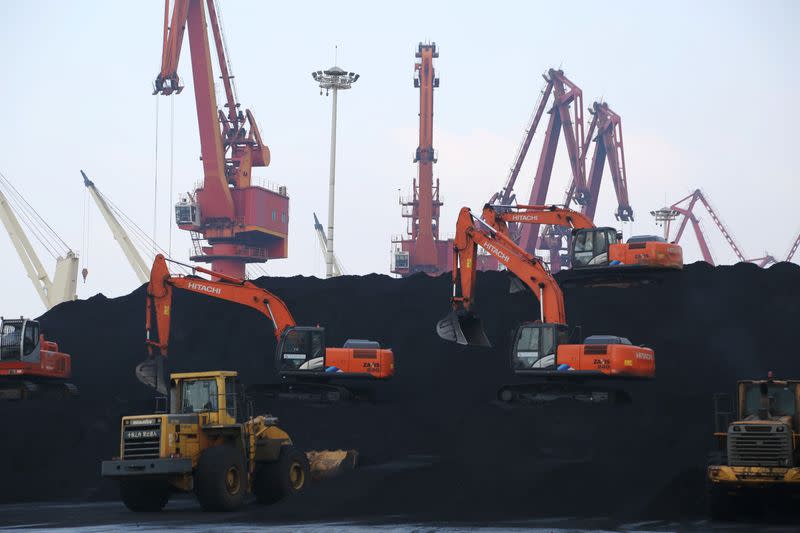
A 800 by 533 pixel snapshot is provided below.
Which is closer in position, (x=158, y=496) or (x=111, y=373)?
(x=158, y=496)

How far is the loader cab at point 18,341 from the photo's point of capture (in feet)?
145

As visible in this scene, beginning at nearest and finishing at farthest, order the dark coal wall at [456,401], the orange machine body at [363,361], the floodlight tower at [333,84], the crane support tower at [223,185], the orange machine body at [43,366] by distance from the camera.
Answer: the dark coal wall at [456,401] → the orange machine body at [363,361] → the orange machine body at [43,366] → the floodlight tower at [333,84] → the crane support tower at [223,185]

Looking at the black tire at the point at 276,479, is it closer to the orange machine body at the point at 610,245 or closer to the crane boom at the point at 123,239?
the orange machine body at the point at 610,245

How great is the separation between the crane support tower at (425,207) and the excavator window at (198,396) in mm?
74414

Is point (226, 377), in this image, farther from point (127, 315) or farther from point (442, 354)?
point (127, 315)

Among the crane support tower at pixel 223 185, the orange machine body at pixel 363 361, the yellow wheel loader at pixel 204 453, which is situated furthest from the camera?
the crane support tower at pixel 223 185

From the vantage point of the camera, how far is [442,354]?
150 ft

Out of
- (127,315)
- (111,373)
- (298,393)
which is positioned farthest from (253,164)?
(298,393)

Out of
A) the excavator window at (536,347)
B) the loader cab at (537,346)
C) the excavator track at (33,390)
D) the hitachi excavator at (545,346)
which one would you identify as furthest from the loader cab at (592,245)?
the excavator track at (33,390)

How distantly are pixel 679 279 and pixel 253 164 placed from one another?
158 feet

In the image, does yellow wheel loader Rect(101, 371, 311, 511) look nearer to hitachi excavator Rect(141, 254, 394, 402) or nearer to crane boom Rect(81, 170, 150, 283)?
hitachi excavator Rect(141, 254, 394, 402)

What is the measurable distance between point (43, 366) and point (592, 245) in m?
22.1

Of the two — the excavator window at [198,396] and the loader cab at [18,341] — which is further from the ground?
the loader cab at [18,341]

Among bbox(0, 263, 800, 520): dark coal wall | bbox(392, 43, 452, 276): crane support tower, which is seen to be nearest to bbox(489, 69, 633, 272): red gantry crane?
bbox(392, 43, 452, 276): crane support tower
